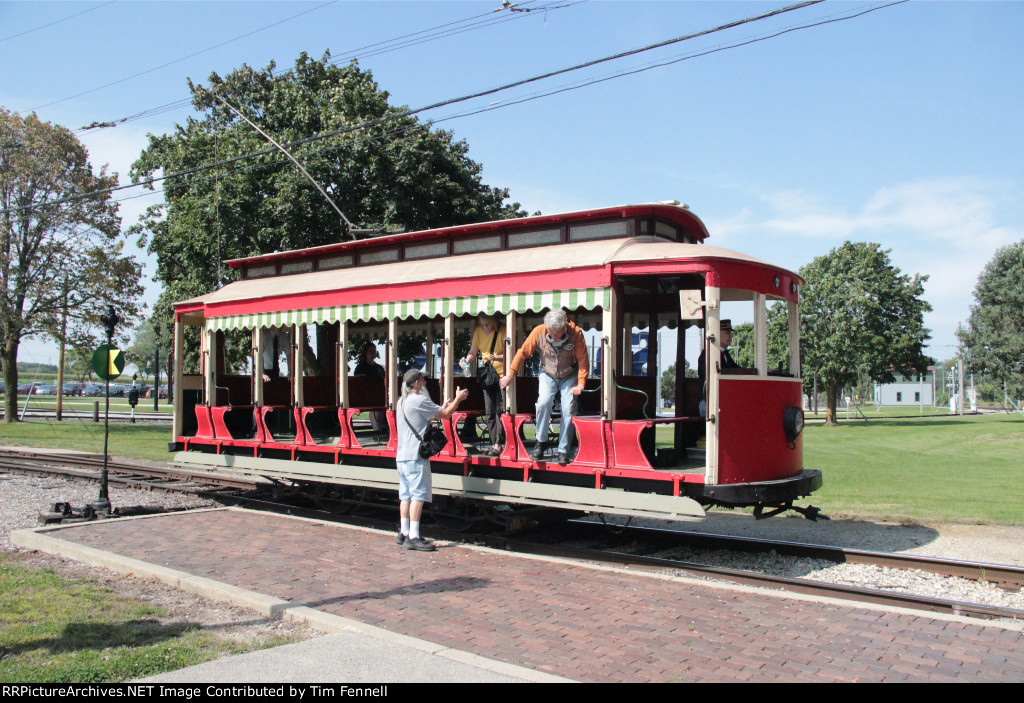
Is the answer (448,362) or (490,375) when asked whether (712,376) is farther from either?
(448,362)

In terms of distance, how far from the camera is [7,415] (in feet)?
110

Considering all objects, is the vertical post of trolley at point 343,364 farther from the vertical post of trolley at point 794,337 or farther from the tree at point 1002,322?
the tree at point 1002,322

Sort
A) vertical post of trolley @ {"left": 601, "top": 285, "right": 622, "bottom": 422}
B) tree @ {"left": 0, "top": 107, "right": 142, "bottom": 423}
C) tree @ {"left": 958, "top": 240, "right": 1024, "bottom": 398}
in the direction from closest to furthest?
1. vertical post of trolley @ {"left": 601, "top": 285, "right": 622, "bottom": 422}
2. tree @ {"left": 0, "top": 107, "right": 142, "bottom": 423}
3. tree @ {"left": 958, "top": 240, "right": 1024, "bottom": 398}

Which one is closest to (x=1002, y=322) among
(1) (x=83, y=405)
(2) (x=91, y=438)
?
(2) (x=91, y=438)

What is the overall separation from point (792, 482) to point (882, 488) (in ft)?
27.5

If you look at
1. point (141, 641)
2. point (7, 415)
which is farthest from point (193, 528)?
point (7, 415)

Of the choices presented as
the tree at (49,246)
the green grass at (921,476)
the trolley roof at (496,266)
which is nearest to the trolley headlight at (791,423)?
the trolley roof at (496,266)

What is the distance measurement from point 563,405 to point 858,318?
1388 inches

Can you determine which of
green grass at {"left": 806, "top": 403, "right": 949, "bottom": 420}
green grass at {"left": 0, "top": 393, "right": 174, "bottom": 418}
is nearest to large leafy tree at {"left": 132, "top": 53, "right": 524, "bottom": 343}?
green grass at {"left": 0, "top": 393, "right": 174, "bottom": 418}

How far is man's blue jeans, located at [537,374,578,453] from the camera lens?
27.0ft

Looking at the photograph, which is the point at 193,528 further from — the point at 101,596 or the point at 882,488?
the point at 882,488

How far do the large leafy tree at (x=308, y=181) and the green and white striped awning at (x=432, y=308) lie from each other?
1064 centimetres

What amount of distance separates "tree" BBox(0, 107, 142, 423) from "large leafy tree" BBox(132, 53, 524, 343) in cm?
861

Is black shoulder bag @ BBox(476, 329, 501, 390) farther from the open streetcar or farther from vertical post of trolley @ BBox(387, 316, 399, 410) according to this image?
vertical post of trolley @ BBox(387, 316, 399, 410)
